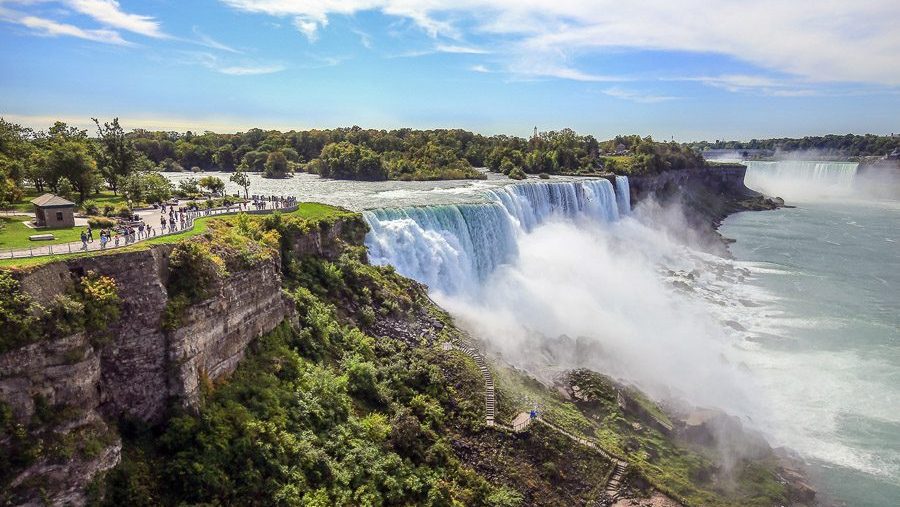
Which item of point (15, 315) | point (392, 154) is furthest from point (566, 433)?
point (392, 154)

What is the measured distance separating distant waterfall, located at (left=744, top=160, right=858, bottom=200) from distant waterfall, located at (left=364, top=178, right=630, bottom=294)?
90.1 meters

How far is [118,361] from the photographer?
13.8 meters

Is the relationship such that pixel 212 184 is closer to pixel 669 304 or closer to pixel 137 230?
pixel 137 230

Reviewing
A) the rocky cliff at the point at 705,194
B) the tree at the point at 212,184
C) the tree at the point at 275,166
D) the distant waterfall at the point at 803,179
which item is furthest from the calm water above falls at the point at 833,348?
the tree at the point at 275,166

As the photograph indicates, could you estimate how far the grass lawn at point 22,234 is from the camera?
16375 mm

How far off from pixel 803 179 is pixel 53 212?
14055 centimetres

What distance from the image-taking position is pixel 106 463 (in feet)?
41.5

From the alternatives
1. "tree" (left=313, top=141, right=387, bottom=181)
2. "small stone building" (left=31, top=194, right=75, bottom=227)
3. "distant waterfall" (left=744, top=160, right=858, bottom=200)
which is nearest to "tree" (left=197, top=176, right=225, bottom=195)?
"small stone building" (left=31, top=194, right=75, bottom=227)

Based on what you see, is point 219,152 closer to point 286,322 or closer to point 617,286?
point 617,286

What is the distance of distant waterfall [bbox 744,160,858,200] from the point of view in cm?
11538

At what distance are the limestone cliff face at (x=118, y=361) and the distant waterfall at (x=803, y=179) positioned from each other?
11878cm

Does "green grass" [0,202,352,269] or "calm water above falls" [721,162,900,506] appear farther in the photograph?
"calm water above falls" [721,162,900,506]

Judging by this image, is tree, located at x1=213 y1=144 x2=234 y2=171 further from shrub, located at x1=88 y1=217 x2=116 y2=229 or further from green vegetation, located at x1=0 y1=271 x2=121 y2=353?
green vegetation, located at x1=0 y1=271 x2=121 y2=353

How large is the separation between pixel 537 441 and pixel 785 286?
37020 mm
